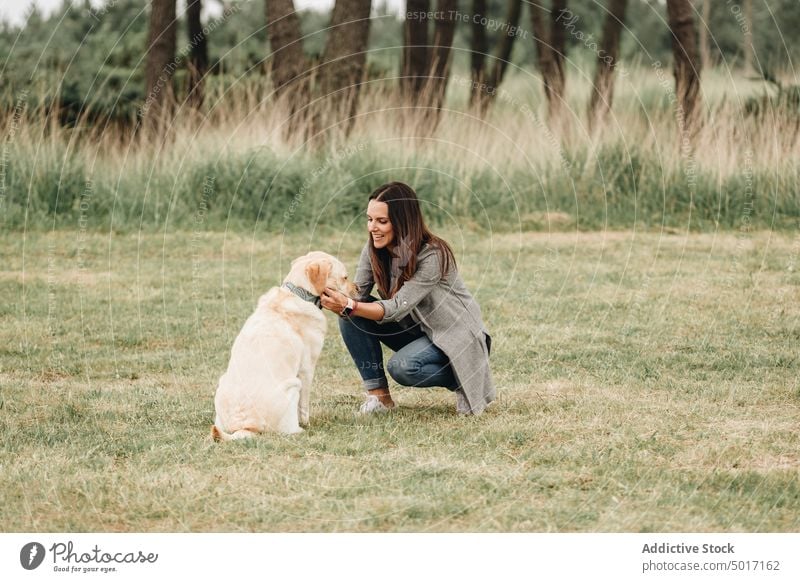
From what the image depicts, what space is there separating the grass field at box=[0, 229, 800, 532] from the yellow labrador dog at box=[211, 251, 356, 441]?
0.52 ft

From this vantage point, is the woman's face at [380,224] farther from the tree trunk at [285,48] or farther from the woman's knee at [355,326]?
the tree trunk at [285,48]

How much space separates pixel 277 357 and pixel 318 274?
1.92 ft

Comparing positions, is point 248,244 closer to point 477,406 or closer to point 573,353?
point 573,353

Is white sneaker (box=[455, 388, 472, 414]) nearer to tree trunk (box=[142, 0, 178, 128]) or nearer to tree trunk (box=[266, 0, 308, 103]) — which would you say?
tree trunk (box=[266, 0, 308, 103])

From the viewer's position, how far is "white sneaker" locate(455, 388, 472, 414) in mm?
7363

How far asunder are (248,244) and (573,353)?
549cm

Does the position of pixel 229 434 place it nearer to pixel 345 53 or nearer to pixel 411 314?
pixel 411 314

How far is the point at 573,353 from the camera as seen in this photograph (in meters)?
9.26

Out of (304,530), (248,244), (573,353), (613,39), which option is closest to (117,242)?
(248,244)

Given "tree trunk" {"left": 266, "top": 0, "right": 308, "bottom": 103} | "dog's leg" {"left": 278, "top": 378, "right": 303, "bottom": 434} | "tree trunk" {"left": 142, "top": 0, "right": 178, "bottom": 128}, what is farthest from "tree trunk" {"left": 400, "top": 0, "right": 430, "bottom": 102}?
"dog's leg" {"left": 278, "top": 378, "right": 303, "bottom": 434}

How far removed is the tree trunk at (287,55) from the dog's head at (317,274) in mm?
9459

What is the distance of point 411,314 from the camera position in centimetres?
733

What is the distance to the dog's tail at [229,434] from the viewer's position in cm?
657

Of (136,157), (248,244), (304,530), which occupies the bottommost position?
(304,530)
